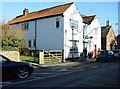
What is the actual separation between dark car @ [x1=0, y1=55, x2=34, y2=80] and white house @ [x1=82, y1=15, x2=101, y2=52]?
85.0ft

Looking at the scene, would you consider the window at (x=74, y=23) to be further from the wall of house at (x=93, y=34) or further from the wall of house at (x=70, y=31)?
the wall of house at (x=93, y=34)

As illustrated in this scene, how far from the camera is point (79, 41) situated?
3788 cm

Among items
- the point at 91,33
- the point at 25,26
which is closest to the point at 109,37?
the point at 91,33

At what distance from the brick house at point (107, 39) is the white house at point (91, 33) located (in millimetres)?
9126

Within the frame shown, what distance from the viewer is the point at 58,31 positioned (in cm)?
3428

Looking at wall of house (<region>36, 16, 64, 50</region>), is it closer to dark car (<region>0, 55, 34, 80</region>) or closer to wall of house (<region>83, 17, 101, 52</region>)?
wall of house (<region>83, 17, 101, 52</region>)

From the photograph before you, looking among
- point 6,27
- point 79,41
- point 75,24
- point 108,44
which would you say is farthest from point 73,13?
point 108,44

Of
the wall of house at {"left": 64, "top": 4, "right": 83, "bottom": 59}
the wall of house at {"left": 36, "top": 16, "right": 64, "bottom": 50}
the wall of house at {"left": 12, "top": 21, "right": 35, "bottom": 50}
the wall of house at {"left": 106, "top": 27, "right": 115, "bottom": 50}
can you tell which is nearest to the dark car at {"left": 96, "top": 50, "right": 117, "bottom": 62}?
the wall of house at {"left": 64, "top": 4, "right": 83, "bottom": 59}

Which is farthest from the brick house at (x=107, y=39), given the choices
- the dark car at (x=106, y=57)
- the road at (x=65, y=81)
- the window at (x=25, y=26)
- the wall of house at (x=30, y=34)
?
the road at (x=65, y=81)

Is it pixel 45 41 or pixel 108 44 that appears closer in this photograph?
pixel 45 41

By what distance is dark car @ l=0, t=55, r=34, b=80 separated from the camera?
12.9 metres

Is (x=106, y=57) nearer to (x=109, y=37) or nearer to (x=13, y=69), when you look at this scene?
(x=13, y=69)

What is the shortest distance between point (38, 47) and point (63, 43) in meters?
5.40

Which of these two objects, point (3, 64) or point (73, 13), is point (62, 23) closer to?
point (73, 13)
